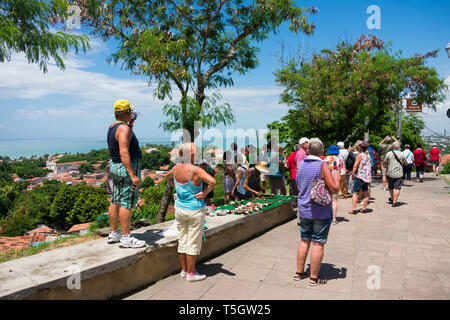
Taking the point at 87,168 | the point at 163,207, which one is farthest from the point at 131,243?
the point at 87,168

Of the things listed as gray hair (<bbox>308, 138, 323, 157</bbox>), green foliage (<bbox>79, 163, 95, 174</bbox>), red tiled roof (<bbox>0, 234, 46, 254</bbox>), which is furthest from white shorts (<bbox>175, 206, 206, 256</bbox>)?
green foliage (<bbox>79, 163, 95, 174</bbox>)

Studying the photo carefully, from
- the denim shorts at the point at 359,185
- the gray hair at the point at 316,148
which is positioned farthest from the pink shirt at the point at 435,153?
the gray hair at the point at 316,148

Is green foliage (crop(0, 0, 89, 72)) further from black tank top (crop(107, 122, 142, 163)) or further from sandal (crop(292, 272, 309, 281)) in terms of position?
sandal (crop(292, 272, 309, 281))

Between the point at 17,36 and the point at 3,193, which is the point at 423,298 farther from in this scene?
the point at 3,193

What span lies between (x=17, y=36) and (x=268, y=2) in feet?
21.9

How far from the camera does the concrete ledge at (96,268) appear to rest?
8.82 feet

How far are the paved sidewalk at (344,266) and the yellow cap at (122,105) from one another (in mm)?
2135

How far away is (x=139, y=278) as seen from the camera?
11.7ft

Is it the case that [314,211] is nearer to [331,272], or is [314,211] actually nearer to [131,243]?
[331,272]

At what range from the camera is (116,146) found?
11.9 ft

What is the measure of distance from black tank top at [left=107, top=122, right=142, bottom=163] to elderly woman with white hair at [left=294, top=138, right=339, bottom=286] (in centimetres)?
199

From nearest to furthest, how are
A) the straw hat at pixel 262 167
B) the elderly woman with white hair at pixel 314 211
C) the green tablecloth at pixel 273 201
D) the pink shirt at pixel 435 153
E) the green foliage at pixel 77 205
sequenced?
the elderly woman with white hair at pixel 314 211 < the green tablecloth at pixel 273 201 < the straw hat at pixel 262 167 < the pink shirt at pixel 435 153 < the green foliage at pixel 77 205

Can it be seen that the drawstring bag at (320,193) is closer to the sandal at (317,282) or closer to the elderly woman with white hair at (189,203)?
the sandal at (317,282)
